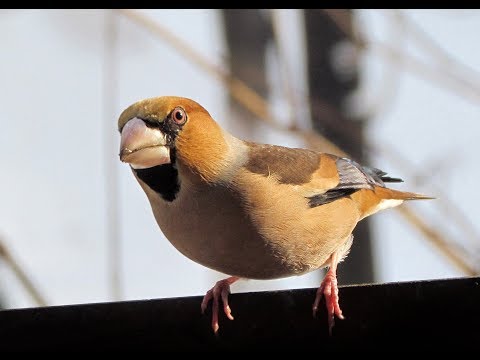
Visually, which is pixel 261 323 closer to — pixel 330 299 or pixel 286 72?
pixel 330 299

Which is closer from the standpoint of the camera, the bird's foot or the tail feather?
the bird's foot

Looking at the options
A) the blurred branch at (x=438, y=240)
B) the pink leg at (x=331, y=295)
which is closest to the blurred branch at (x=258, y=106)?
the blurred branch at (x=438, y=240)

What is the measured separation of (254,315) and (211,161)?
3.54 ft

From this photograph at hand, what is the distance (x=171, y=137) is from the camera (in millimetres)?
3289

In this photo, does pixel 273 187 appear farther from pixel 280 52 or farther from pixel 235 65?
pixel 235 65

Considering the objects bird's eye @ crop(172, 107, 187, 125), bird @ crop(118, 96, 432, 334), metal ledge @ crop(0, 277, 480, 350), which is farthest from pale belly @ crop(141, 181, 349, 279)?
metal ledge @ crop(0, 277, 480, 350)

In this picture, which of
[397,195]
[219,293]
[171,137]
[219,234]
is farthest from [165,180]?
[397,195]

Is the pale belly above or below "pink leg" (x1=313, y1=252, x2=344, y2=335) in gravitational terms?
above

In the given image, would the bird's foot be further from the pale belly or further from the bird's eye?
the bird's eye

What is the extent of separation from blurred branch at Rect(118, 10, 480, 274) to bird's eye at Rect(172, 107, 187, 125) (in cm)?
137

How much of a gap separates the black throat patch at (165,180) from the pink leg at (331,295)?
62 centimetres

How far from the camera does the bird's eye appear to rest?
3316mm

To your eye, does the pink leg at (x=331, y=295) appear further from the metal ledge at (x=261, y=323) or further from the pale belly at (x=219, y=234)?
the pale belly at (x=219, y=234)
